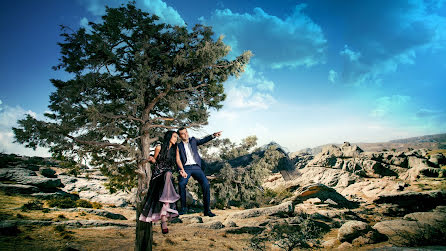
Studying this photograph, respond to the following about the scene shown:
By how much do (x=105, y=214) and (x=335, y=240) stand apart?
18.9 meters

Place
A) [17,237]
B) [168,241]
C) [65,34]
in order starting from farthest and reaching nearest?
[168,241], [17,237], [65,34]

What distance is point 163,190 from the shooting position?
3730mm

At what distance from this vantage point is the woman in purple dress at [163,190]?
3654mm

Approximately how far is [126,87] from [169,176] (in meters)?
5.05

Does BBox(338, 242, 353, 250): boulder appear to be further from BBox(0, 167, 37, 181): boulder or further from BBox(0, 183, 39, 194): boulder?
BBox(0, 167, 37, 181): boulder

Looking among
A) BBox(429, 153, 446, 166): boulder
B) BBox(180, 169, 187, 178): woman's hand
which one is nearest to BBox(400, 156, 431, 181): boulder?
BBox(429, 153, 446, 166): boulder

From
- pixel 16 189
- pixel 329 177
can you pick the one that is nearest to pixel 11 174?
pixel 16 189

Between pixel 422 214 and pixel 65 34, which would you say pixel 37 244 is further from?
pixel 422 214

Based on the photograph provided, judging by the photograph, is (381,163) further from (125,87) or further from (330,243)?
(125,87)

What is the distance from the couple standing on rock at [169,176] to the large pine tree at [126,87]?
5.80ft

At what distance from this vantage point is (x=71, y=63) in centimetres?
726

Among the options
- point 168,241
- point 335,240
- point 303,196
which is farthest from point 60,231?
point 303,196

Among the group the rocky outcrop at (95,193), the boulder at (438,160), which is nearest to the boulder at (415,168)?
the boulder at (438,160)

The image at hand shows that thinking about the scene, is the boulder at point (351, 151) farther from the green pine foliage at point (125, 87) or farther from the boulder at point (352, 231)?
the green pine foliage at point (125, 87)
